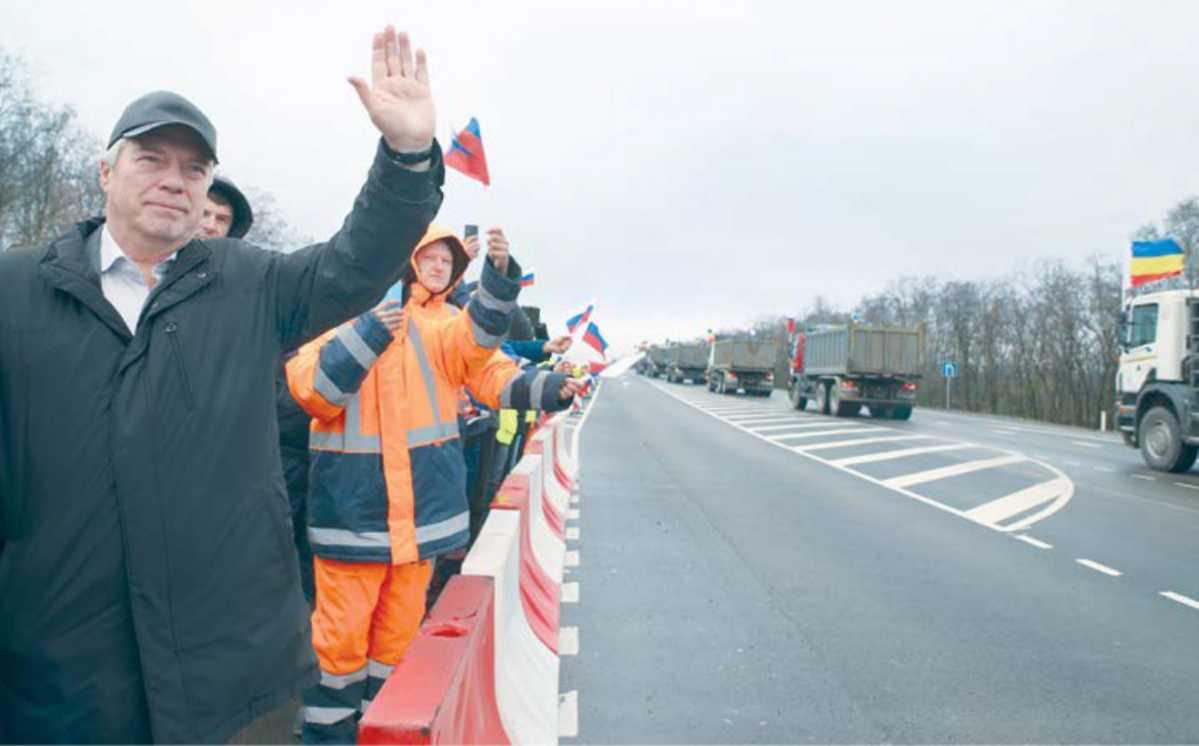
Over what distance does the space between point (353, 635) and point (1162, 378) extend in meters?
15.4

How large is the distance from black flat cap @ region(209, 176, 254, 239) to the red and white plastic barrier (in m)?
1.69

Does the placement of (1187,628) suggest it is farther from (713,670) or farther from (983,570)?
(713,670)

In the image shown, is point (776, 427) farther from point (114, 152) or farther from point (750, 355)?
point (750, 355)

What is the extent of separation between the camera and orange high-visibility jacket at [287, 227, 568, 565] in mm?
3170

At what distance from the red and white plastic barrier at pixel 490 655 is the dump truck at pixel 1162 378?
40.2ft

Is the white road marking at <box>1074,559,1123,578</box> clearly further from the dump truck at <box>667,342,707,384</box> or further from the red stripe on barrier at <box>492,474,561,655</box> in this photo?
the dump truck at <box>667,342,707,384</box>

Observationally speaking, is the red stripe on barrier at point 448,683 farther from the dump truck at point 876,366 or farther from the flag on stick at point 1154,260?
the dump truck at point 876,366

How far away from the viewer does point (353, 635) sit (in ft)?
10.6

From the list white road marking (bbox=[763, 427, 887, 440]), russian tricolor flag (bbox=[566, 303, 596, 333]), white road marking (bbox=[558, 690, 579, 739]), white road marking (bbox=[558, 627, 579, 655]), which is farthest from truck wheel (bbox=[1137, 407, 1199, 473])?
white road marking (bbox=[558, 690, 579, 739])

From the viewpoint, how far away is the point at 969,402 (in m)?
56.3

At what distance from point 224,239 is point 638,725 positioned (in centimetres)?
285

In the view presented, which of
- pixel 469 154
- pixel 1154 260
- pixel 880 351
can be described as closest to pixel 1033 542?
pixel 469 154

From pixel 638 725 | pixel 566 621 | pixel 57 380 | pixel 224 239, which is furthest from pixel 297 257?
pixel 566 621

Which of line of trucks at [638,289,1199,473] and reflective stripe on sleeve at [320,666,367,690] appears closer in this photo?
reflective stripe on sleeve at [320,666,367,690]
